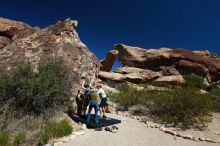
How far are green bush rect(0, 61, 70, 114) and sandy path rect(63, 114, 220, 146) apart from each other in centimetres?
207

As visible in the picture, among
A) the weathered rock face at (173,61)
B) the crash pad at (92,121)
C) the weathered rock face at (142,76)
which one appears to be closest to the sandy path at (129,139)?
the crash pad at (92,121)

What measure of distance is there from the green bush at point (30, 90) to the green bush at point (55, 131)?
5.55ft

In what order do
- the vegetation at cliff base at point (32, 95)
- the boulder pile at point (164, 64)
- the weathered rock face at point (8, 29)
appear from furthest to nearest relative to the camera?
the boulder pile at point (164, 64), the weathered rock face at point (8, 29), the vegetation at cliff base at point (32, 95)

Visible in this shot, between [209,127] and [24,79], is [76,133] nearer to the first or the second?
[24,79]

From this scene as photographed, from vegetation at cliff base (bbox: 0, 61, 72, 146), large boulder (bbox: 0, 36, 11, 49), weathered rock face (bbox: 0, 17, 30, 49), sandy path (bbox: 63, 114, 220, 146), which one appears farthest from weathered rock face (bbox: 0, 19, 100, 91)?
sandy path (bbox: 63, 114, 220, 146)

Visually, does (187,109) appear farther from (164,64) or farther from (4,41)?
(164,64)

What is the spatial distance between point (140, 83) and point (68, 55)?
14982 mm

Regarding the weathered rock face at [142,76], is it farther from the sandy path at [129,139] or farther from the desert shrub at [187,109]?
the sandy path at [129,139]

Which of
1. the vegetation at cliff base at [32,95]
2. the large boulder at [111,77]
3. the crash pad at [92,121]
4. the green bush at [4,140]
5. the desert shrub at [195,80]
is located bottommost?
the green bush at [4,140]

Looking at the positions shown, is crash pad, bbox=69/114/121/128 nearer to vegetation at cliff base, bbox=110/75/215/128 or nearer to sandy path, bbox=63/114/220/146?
sandy path, bbox=63/114/220/146

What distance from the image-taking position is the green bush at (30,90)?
1041 cm

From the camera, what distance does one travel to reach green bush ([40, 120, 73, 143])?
8.37 metres

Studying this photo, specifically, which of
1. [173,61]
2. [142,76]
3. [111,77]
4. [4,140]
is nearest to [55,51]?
[4,140]

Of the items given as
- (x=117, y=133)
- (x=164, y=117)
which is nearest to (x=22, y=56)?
(x=117, y=133)
